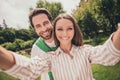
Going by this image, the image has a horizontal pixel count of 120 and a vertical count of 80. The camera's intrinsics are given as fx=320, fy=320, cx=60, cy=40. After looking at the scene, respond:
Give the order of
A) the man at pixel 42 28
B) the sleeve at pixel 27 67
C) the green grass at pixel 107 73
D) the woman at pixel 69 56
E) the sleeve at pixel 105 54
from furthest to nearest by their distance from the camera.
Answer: the green grass at pixel 107 73
the man at pixel 42 28
the woman at pixel 69 56
the sleeve at pixel 105 54
the sleeve at pixel 27 67

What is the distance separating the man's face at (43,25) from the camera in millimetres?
4088

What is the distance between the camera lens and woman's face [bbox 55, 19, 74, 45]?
2.55 meters

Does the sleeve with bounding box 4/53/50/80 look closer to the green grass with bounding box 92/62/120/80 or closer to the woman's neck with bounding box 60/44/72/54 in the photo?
the woman's neck with bounding box 60/44/72/54

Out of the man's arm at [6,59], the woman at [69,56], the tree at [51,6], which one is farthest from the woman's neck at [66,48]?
the tree at [51,6]

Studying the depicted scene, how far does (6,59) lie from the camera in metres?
1.57

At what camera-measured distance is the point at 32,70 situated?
2121 mm

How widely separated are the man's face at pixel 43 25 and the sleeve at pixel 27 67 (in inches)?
60.7

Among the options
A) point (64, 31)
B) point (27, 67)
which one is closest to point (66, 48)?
point (64, 31)

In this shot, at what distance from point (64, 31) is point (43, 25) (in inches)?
64.4

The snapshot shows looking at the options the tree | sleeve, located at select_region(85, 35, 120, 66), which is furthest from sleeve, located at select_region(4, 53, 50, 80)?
the tree

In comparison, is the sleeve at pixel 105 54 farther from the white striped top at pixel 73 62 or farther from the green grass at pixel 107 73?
the green grass at pixel 107 73

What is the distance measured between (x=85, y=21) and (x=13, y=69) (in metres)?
30.2

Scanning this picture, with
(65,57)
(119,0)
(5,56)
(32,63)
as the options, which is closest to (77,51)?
(65,57)

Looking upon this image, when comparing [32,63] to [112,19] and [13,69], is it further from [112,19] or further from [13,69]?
[112,19]
